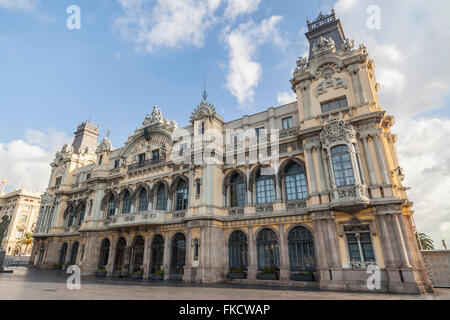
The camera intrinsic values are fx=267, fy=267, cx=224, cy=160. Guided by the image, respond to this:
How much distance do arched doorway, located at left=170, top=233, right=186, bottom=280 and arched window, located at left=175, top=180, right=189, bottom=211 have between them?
2536 mm

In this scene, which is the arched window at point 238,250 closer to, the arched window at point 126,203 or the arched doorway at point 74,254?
the arched window at point 126,203

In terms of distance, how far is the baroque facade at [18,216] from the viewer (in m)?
67.5

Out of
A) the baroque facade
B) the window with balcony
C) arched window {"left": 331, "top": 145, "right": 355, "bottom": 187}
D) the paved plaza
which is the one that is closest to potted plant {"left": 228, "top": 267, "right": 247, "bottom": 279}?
the paved plaza

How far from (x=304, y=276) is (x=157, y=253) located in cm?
1364

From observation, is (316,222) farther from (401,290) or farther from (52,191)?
(52,191)

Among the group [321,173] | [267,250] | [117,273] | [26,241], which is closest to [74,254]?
[117,273]

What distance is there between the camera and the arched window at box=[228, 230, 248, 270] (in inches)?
835

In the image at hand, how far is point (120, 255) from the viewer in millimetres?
27562

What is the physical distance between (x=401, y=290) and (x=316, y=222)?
567cm

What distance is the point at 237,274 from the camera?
67.2 feet

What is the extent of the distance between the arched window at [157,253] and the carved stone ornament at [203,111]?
38.9ft

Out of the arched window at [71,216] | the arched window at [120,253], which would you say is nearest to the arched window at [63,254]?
the arched window at [71,216]
